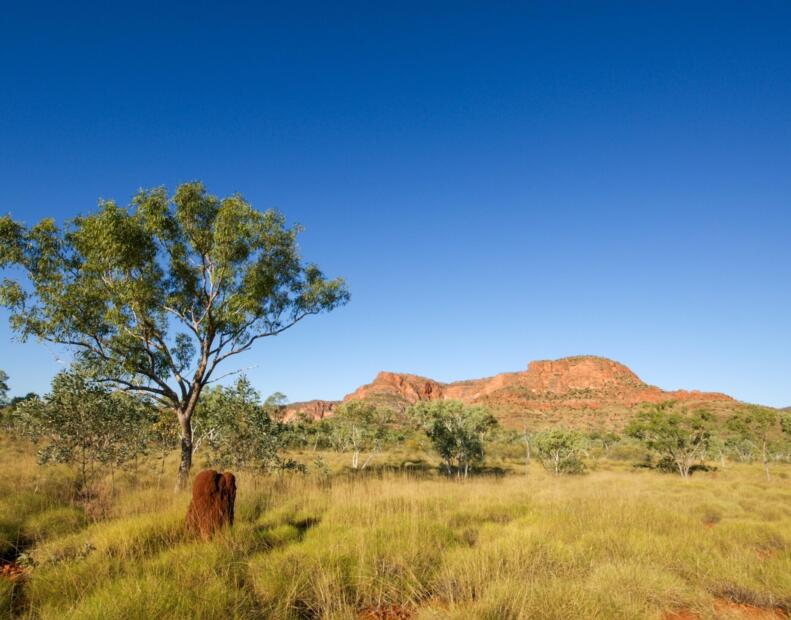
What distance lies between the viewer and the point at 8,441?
2191 centimetres

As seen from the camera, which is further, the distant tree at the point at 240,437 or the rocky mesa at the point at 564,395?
the rocky mesa at the point at 564,395

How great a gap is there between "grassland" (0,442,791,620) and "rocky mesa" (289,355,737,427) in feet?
153

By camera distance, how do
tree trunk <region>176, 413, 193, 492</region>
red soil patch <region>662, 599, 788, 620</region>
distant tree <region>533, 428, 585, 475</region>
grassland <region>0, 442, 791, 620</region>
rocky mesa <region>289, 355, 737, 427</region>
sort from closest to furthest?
grassland <region>0, 442, 791, 620</region>, red soil patch <region>662, 599, 788, 620</region>, tree trunk <region>176, 413, 193, 492</region>, distant tree <region>533, 428, 585, 475</region>, rocky mesa <region>289, 355, 737, 427</region>

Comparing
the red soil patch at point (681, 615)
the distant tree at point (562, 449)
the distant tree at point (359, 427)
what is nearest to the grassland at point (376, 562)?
the red soil patch at point (681, 615)

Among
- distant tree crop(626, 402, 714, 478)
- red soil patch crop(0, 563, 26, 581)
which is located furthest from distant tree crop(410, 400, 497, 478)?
red soil patch crop(0, 563, 26, 581)

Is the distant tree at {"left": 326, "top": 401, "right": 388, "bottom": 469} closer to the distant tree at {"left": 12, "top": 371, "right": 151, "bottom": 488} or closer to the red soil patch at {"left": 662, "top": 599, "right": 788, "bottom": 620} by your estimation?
the distant tree at {"left": 12, "top": 371, "right": 151, "bottom": 488}

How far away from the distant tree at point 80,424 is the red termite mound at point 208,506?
5155 millimetres

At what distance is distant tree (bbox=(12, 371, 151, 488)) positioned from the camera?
33.6ft

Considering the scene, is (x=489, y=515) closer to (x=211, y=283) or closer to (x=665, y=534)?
(x=665, y=534)

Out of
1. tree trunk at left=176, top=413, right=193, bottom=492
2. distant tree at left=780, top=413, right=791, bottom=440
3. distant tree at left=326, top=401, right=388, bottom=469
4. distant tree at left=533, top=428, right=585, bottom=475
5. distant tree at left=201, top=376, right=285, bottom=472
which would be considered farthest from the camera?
distant tree at left=326, top=401, right=388, bottom=469

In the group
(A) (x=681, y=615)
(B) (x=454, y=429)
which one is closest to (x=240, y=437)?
(A) (x=681, y=615)

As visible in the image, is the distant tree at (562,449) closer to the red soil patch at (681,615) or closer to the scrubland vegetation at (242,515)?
the scrubland vegetation at (242,515)

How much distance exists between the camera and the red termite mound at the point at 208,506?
6227mm

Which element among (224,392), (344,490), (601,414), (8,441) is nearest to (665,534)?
(344,490)
